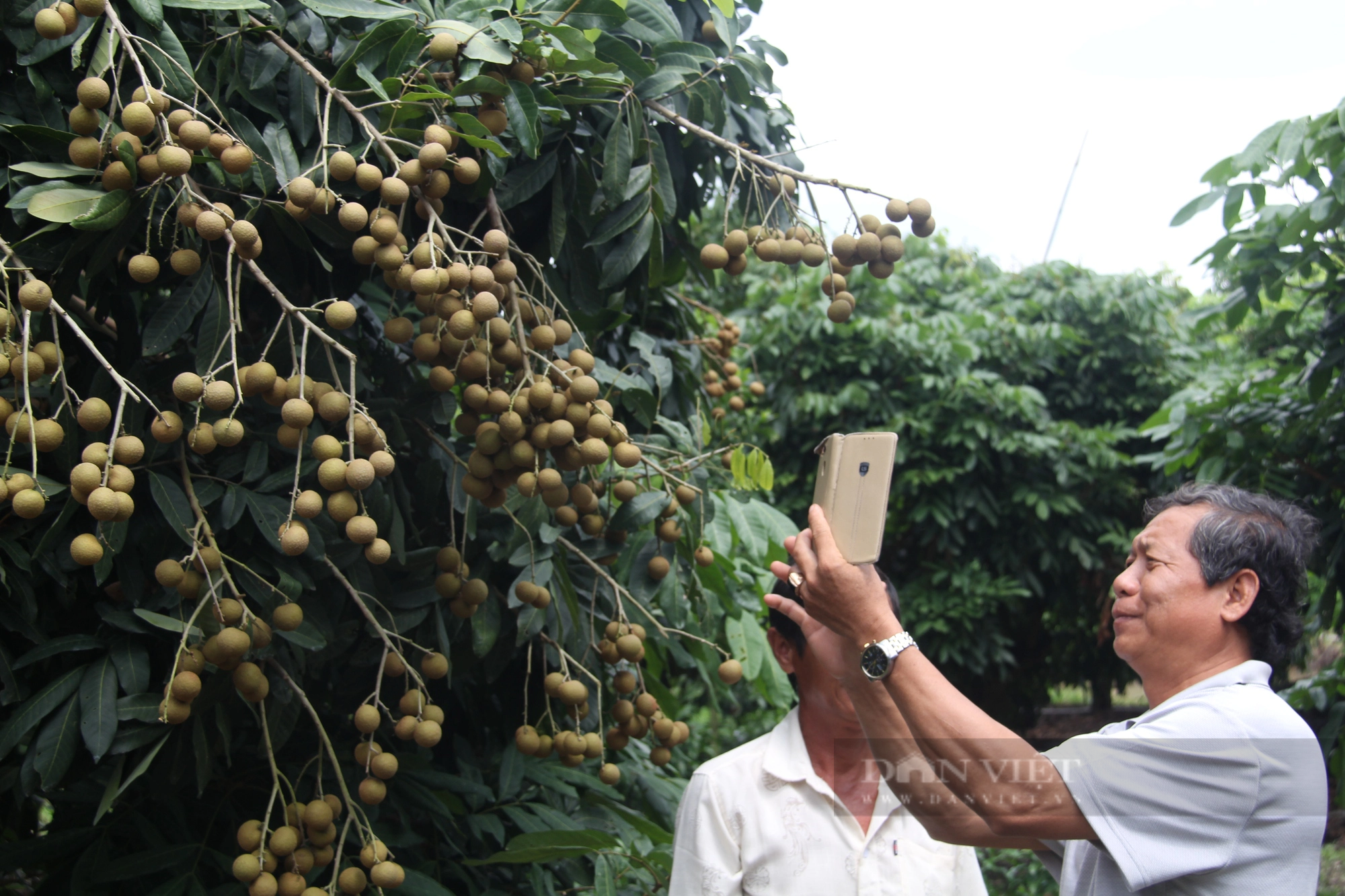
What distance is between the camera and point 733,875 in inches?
59.9

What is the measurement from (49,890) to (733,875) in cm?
101

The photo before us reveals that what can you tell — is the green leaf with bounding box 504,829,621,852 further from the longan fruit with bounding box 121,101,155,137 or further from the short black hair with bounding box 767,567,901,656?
the longan fruit with bounding box 121,101,155,137

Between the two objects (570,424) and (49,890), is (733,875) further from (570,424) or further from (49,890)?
(49,890)

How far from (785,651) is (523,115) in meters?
0.94

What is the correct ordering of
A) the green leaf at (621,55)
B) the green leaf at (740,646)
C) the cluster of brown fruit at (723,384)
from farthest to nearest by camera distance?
the cluster of brown fruit at (723,384) < the green leaf at (740,646) < the green leaf at (621,55)

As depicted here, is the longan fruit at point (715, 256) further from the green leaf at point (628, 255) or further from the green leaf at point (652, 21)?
the green leaf at point (652, 21)

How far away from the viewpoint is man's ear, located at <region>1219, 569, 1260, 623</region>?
128 cm

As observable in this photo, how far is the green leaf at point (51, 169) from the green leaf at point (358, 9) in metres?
0.37

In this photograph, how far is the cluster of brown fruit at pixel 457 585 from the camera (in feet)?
5.03

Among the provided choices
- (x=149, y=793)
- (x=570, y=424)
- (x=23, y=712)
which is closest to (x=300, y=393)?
(x=570, y=424)

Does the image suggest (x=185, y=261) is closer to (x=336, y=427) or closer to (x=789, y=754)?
(x=336, y=427)

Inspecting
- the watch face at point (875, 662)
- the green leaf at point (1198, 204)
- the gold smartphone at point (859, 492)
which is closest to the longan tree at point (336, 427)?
the gold smartphone at point (859, 492)

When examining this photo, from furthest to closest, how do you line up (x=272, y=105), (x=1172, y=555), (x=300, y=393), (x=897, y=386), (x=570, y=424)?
(x=897, y=386) < (x=272, y=105) < (x=570, y=424) < (x=1172, y=555) < (x=300, y=393)

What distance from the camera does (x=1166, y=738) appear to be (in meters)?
1.16
